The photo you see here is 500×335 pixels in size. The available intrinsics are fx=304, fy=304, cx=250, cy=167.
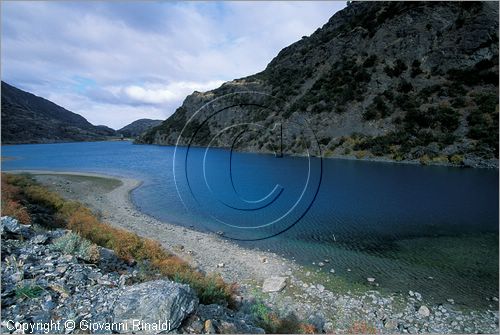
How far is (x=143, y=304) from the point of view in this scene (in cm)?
749

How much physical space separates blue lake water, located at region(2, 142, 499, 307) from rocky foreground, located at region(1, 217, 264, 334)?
36.7ft

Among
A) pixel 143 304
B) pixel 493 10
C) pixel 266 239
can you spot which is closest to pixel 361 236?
pixel 266 239

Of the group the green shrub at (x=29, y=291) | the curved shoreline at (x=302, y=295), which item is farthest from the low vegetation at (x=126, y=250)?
the green shrub at (x=29, y=291)

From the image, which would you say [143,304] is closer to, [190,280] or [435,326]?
[190,280]

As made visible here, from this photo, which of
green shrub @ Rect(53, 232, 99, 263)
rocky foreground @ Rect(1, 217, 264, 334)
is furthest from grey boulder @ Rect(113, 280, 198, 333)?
green shrub @ Rect(53, 232, 99, 263)

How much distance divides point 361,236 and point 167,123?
17163 centimetres

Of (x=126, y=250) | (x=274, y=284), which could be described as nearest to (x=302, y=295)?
(x=274, y=284)

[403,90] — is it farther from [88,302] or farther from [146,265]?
[88,302]

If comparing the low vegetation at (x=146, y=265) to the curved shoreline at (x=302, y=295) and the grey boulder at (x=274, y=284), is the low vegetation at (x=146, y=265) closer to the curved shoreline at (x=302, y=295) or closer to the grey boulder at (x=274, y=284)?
the curved shoreline at (x=302, y=295)

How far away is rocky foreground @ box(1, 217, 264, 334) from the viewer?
705cm

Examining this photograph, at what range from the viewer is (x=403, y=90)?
78188 mm

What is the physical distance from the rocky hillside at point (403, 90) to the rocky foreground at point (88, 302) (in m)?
61.4

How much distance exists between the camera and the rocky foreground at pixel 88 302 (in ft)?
23.1

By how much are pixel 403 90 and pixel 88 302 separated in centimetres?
8596
